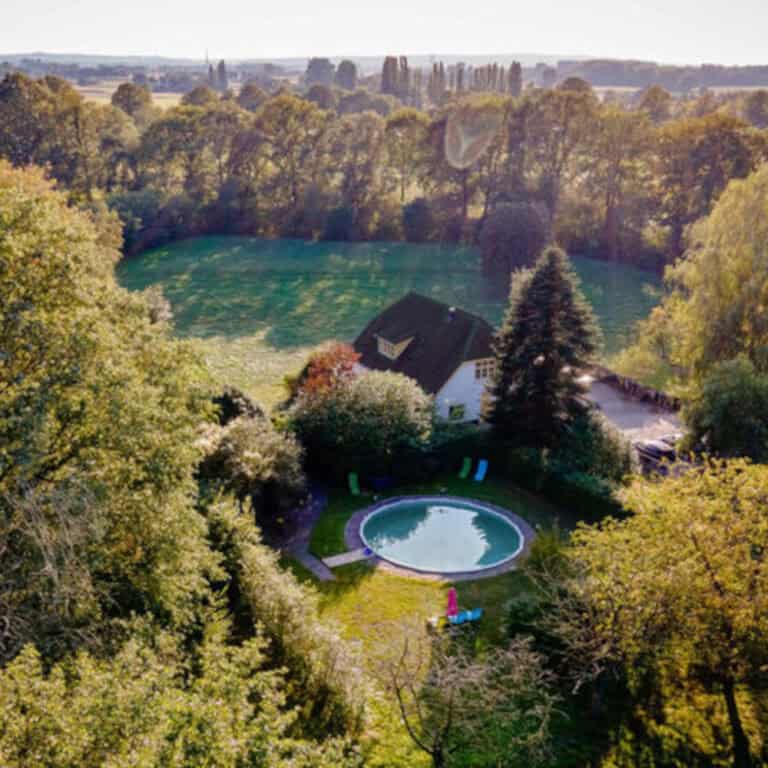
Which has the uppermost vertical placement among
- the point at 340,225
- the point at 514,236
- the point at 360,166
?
the point at 360,166

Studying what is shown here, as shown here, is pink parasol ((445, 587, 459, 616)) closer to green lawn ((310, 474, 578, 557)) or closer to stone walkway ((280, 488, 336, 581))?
stone walkway ((280, 488, 336, 581))

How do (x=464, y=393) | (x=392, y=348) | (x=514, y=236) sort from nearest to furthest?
(x=464, y=393), (x=392, y=348), (x=514, y=236)

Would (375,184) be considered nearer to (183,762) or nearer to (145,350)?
(145,350)

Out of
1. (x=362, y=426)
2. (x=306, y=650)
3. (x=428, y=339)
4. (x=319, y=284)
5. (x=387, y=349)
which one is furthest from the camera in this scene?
(x=319, y=284)

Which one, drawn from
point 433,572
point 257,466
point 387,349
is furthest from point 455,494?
point 387,349

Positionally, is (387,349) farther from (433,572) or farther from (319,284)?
(319,284)

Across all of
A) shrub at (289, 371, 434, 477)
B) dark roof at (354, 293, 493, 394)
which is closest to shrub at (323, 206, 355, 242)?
dark roof at (354, 293, 493, 394)

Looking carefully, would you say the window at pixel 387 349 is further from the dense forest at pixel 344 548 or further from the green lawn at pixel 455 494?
the green lawn at pixel 455 494

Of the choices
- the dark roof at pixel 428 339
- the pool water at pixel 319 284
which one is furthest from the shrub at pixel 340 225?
the dark roof at pixel 428 339
